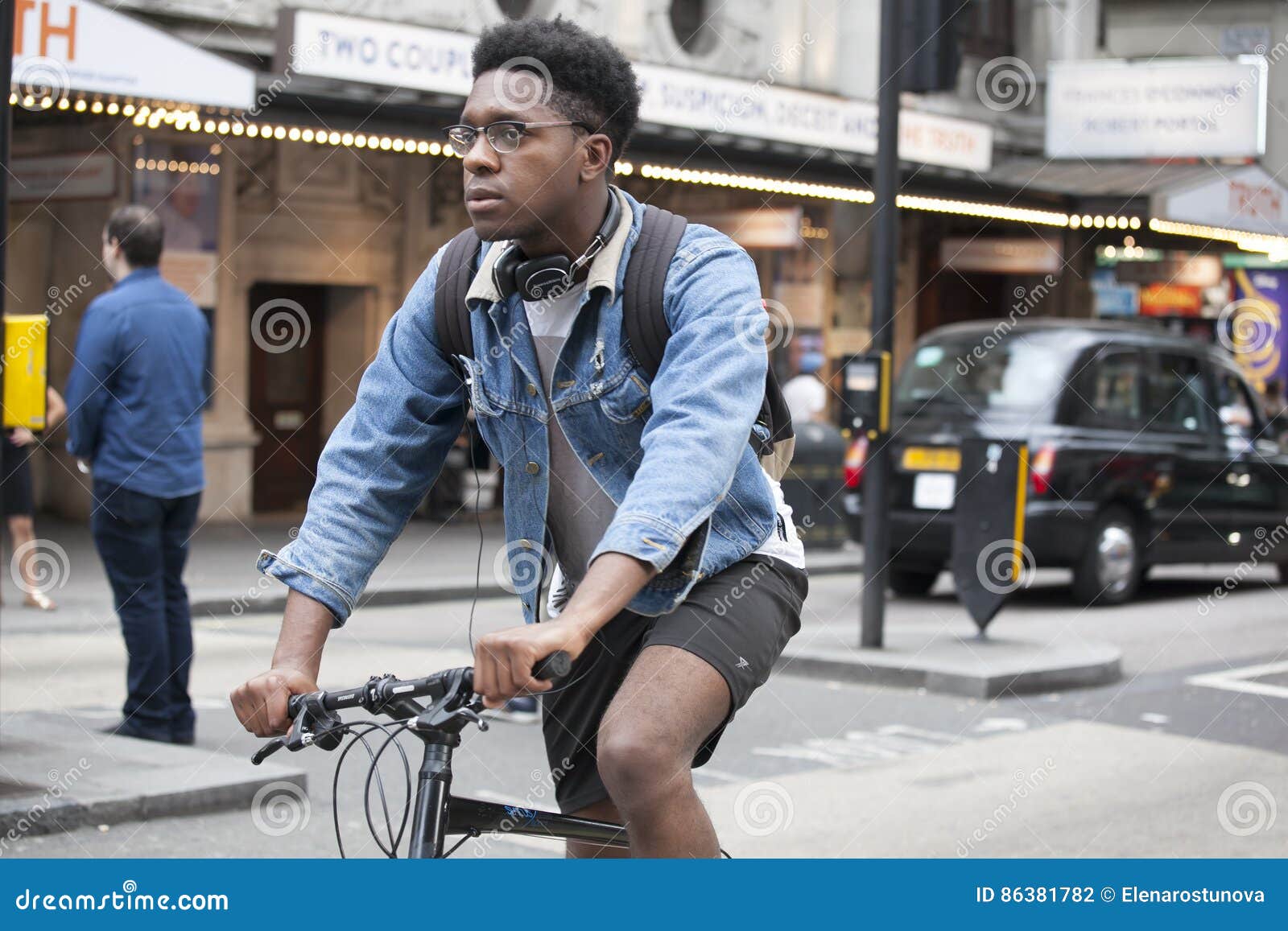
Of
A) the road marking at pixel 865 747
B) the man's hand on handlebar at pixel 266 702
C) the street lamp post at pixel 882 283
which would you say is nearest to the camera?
the man's hand on handlebar at pixel 266 702

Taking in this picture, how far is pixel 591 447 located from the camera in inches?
110

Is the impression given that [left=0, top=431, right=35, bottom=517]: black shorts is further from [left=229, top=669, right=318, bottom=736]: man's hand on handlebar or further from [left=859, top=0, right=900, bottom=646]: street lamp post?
[left=229, top=669, right=318, bottom=736]: man's hand on handlebar

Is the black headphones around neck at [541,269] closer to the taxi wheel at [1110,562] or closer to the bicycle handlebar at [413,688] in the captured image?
the bicycle handlebar at [413,688]

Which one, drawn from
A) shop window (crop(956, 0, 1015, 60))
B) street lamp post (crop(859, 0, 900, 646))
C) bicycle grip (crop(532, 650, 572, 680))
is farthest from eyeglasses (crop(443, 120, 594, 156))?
shop window (crop(956, 0, 1015, 60))

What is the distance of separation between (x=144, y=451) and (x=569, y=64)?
458 centimetres

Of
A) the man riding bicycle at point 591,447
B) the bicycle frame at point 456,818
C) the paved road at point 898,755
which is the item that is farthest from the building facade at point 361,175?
the bicycle frame at point 456,818

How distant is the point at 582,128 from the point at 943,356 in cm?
1069

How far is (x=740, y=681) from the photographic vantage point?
8.43ft

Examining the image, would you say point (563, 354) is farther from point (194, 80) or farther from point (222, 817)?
point (194, 80)

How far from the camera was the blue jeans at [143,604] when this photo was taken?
682cm

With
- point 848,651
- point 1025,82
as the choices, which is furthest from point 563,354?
point 1025,82

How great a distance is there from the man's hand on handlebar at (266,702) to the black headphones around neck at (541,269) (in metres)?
0.69

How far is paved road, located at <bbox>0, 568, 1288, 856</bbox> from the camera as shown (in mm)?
5812

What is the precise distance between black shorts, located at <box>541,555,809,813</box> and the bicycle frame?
19 cm
